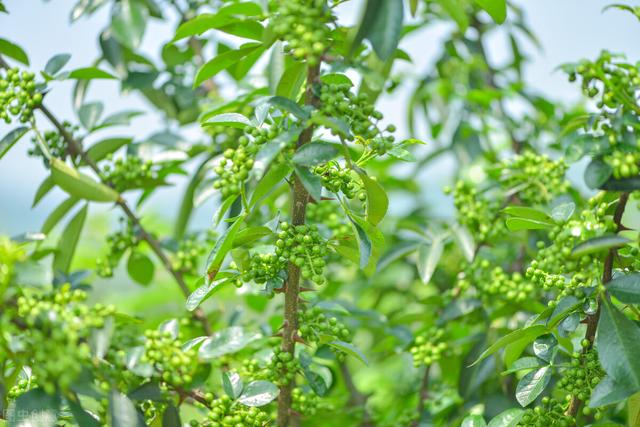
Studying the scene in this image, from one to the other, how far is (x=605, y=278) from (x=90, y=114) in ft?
4.13

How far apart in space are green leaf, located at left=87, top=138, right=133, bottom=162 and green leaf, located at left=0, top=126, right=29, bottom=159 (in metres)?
0.24

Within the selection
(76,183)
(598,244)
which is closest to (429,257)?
(598,244)

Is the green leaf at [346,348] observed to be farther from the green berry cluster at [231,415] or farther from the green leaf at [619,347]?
the green leaf at [619,347]

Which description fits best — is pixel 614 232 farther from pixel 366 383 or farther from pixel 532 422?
pixel 366 383

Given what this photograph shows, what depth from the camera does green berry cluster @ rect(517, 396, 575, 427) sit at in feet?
3.84

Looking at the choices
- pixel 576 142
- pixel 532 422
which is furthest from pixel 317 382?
pixel 576 142

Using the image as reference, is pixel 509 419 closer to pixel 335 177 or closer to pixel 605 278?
pixel 605 278

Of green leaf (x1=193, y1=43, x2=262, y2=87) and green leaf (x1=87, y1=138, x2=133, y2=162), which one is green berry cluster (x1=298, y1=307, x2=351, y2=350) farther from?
green leaf (x1=87, y1=138, x2=133, y2=162)

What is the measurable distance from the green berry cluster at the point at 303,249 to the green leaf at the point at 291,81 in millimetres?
274

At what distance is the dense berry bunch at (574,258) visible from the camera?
1.08m

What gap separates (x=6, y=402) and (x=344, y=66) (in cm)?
83

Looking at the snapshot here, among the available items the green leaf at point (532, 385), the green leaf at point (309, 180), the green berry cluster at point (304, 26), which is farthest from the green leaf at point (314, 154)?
the green leaf at point (532, 385)

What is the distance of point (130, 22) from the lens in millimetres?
1878

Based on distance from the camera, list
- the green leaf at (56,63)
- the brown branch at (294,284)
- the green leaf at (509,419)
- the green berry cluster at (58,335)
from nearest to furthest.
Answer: the green berry cluster at (58,335), the brown branch at (294,284), the green leaf at (509,419), the green leaf at (56,63)
